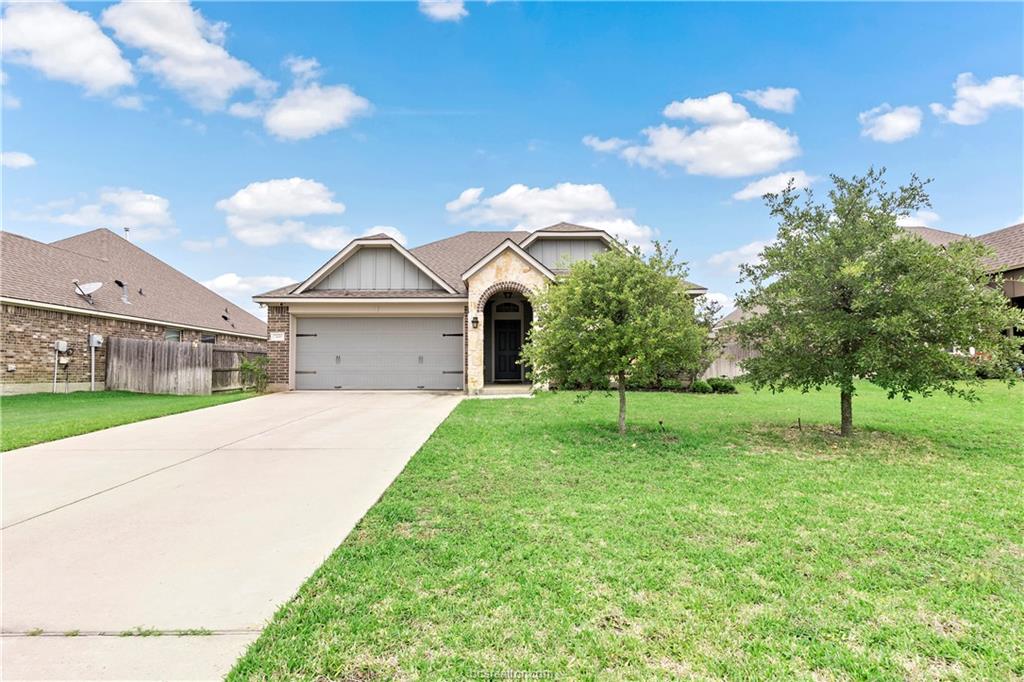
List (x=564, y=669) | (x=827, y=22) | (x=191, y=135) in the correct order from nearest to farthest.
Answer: (x=564, y=669) < (x=827, y=22) < (x=191, y=135)

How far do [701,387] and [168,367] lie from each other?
1734 centimetres

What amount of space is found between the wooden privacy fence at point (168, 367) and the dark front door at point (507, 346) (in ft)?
31.0

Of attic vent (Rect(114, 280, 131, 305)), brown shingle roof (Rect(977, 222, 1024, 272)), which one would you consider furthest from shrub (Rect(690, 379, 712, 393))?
attic vent (Rect(114, 280, 131, 305))

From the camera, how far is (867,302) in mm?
6492

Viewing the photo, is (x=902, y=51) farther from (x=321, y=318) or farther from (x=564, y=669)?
(x=321, y=318)

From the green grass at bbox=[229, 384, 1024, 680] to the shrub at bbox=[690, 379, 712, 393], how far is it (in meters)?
8.32

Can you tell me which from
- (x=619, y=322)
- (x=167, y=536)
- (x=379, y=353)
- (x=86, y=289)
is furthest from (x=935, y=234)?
(x=86, y=289)

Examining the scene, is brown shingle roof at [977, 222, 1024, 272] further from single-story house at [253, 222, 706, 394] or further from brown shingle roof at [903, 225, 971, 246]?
single-story house at [253, 222, 706, 394]

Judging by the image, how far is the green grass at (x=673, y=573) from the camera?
7.36 feet

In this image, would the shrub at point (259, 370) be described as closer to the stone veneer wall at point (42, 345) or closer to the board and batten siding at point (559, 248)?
the stone veneer wall at point (42, 345)

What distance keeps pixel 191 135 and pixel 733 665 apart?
18208 millimetres

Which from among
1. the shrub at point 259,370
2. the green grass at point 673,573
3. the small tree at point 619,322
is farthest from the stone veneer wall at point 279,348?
the green grass at point 673,573

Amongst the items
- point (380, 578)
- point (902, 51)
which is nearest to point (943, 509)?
point (380, 578)

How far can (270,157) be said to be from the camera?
15797 millimetres
